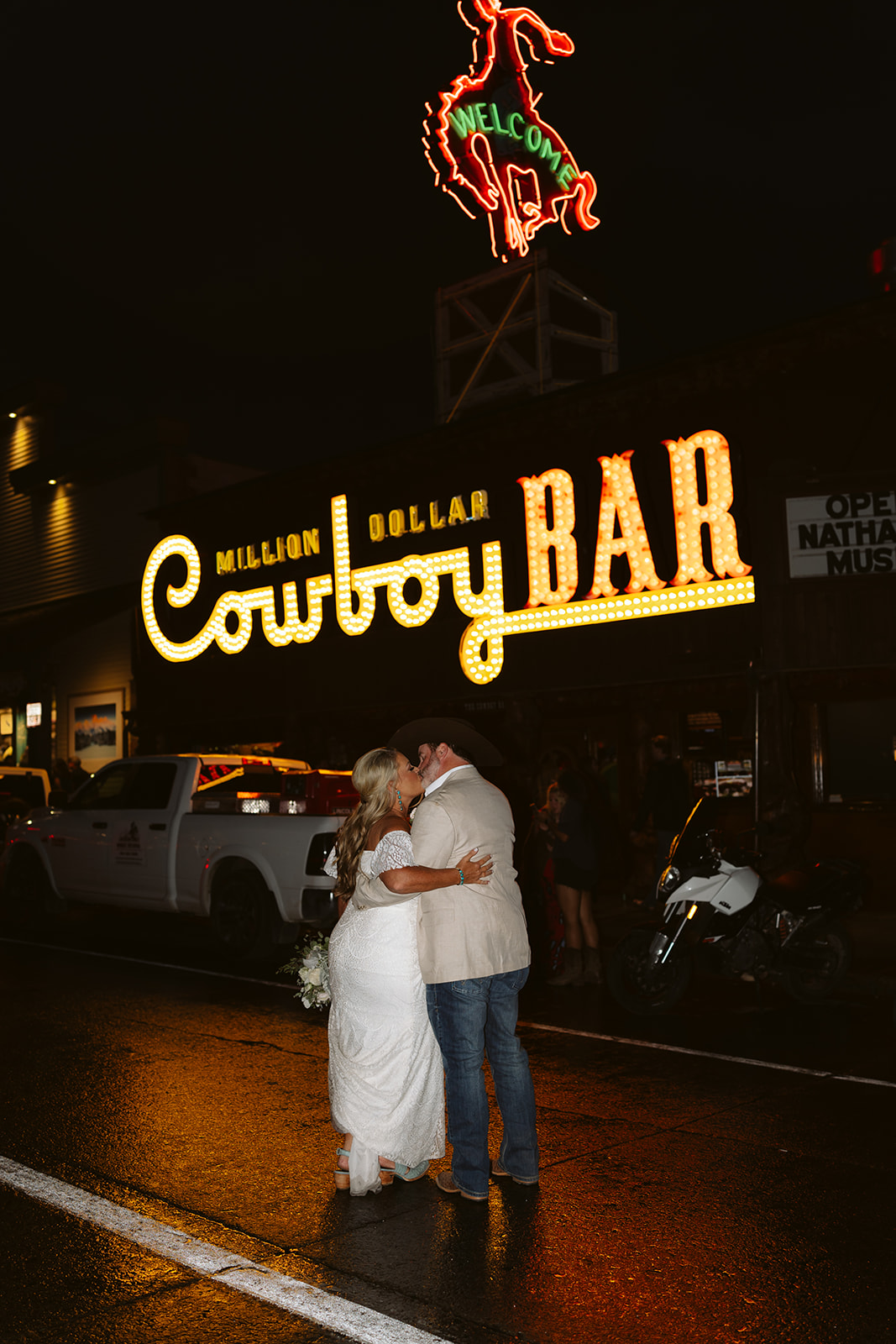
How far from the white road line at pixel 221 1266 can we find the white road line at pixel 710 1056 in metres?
3.90

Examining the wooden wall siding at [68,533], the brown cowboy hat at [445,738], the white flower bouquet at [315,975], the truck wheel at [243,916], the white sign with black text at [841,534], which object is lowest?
the truck wheel at [243,916]

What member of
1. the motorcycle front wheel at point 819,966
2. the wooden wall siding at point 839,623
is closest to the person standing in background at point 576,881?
the motorcycle front wheel at point 819,966

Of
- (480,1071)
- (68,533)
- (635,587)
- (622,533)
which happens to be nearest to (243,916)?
(635,587)

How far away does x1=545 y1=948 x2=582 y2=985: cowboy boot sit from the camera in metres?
10.4

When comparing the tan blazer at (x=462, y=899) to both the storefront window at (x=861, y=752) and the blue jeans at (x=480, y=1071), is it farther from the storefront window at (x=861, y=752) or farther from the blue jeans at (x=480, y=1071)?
the storefront window at (x=861, y=752)

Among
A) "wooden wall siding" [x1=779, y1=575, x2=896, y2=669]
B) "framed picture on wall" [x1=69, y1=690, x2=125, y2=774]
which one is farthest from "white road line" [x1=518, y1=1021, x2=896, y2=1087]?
"framed picture on wall" [x1=69, y1=690, x2=125, y2=774]

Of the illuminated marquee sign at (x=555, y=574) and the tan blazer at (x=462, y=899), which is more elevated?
the illuminated marquee sign at (x=555, y=574)

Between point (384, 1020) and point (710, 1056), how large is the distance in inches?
130

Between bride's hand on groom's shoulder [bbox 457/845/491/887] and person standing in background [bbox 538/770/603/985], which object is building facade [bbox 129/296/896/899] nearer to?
person standing in background [bbox 538/770/603/985]

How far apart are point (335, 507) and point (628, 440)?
530 centimetres

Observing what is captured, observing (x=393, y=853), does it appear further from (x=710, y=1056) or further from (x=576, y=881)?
(x=576, y=881)

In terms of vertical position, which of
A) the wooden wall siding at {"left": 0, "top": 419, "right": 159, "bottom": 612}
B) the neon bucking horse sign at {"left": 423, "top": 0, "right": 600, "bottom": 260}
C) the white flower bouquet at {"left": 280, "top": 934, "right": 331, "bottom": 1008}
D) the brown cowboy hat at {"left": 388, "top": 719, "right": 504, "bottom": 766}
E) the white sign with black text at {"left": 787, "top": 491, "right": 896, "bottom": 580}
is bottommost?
the white flower bouquet at {"left": 280, "top": 934, "right": 331, "bottom": 1008}

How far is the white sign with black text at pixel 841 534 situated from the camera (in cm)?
1357

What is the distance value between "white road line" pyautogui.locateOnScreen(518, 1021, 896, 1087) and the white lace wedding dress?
2.90 m
